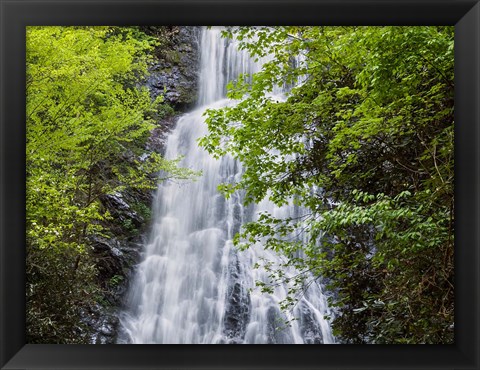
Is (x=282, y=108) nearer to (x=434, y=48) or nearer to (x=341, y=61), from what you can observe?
(x=341, y=61)

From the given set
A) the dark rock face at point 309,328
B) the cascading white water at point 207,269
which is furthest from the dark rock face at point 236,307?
the dark rock face at point 309,328

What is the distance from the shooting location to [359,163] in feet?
9.32

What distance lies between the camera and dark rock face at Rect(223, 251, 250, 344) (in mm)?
3146

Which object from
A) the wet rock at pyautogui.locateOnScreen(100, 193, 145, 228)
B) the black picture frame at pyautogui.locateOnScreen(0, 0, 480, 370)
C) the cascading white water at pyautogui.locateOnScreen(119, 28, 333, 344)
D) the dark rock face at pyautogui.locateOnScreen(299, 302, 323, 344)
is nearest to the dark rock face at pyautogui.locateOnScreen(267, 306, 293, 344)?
the cascading white water at pyautogui.locateOnScreen(119, 28, 333, 344)

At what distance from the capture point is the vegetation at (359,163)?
243cm

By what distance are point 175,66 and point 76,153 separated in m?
0.99

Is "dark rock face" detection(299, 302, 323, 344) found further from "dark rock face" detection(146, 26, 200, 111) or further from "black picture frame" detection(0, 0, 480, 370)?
"dark rock face" detection(146, 26, 200, 111)
